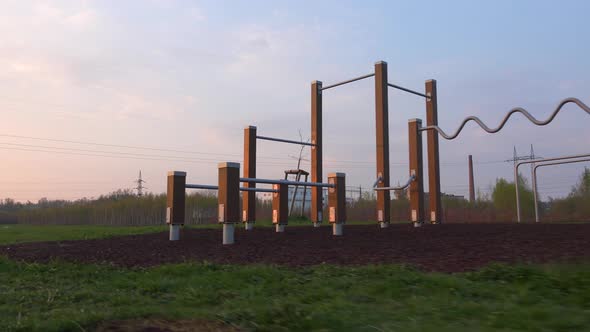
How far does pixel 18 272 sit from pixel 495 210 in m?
19.3

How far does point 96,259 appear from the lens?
624 centimetres

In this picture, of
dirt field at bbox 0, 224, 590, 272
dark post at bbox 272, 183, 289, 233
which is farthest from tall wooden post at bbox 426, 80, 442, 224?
dirt field at bbox 0, 224, 590, 272

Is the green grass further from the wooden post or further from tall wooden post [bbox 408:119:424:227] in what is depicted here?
tall wooden post [bbox 408:119:424:227]

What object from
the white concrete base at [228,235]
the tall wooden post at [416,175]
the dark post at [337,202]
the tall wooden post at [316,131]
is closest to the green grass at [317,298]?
the white concrete base at [228,235]

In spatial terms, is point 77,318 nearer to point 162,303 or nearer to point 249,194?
point 162,303

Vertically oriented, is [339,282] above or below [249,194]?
below

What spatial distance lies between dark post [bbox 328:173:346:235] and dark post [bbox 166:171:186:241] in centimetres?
290

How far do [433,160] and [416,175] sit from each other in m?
1.51

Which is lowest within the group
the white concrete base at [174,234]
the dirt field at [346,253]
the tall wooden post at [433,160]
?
the dirt field at [346,253]

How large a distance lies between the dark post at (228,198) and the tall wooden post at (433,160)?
7.29 m

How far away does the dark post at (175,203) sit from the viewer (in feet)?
29.4

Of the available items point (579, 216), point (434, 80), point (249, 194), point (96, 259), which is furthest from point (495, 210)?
point (96, 259)

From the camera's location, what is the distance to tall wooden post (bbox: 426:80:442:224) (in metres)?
13.3

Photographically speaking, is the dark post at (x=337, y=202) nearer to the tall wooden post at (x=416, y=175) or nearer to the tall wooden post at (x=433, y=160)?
the tall wooden post at (x=416, y=175)
